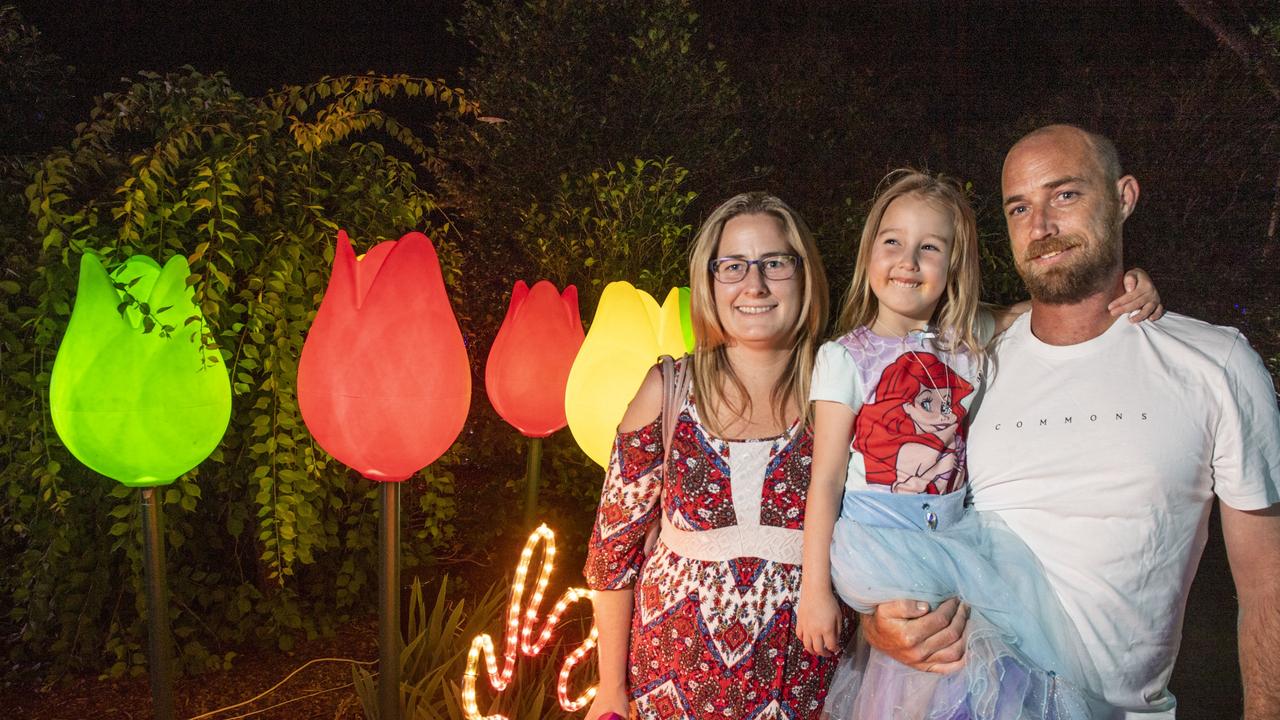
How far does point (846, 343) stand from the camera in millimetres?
1887

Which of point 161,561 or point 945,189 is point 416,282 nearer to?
point 161,561

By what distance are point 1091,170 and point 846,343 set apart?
611 millimetres

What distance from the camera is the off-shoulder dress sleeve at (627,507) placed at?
1.86 meters

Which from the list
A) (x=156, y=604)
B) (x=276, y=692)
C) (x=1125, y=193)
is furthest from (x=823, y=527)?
(x=276, y=692)

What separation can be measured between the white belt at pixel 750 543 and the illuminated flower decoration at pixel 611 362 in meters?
0.79

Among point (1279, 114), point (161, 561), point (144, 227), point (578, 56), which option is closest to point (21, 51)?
point (578, 56)

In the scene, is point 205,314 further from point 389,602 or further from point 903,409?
point 903,409

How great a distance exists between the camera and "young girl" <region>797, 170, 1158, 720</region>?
5.17ft

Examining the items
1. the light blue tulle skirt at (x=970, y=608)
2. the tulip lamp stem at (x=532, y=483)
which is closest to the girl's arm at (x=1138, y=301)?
the light blue tulle skirt at (x=970, y=608)

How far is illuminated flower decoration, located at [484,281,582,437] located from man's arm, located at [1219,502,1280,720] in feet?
6.44

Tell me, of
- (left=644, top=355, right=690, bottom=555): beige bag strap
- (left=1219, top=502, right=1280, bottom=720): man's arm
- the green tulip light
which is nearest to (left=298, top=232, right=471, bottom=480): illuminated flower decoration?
the green tulip light

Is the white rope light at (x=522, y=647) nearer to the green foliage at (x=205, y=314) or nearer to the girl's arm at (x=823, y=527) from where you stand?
the green foliage at (x=205, y=314)

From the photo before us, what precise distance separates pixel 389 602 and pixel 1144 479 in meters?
1.91

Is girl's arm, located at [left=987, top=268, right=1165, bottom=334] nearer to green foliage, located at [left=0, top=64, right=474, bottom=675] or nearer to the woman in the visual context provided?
the woman
